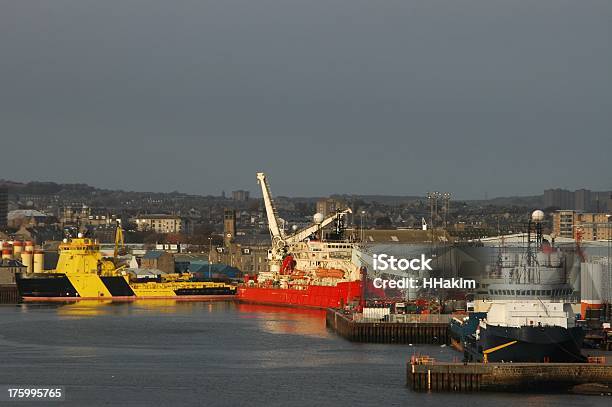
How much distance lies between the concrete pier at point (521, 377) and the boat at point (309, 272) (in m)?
38.5

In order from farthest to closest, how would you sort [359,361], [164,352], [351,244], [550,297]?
[351,244]
[164,352]
[359,361]
[550,297]

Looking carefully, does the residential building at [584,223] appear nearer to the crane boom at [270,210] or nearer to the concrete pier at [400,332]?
the crane boom at [270,210]

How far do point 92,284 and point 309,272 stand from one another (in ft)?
59.1

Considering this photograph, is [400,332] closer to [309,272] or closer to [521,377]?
[521,377]

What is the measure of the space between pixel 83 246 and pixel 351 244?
69.9ft

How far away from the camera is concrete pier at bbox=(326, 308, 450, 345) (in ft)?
221

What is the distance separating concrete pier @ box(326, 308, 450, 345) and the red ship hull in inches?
639

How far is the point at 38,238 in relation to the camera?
641 ft

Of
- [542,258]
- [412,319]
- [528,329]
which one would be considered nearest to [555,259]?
[542,258]

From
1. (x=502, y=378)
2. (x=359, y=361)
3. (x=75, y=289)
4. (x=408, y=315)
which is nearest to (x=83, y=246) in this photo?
(x=75, y=289)

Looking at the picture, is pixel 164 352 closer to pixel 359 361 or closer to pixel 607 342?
pixel 359 361

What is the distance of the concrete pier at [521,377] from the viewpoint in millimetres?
48906

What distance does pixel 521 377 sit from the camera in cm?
4894
